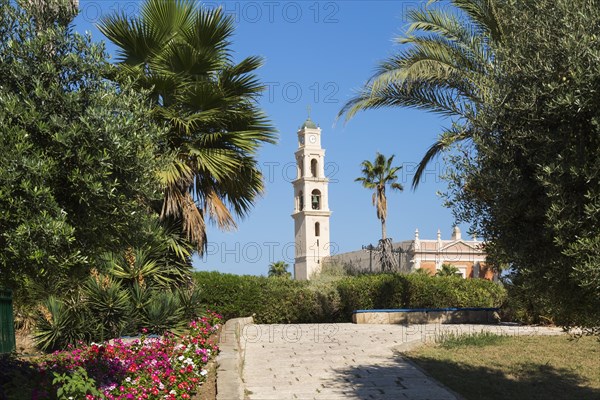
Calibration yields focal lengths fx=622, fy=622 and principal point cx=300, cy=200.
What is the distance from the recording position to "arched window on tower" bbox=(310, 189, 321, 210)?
65250 millimetres

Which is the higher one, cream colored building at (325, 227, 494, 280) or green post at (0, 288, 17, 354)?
cream colored building at (325, 227, 494, 280)

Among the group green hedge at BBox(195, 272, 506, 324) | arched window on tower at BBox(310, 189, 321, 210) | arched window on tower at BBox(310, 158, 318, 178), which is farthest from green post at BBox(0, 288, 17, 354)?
arched window on tower at BBox(310, 189, 321, 210)

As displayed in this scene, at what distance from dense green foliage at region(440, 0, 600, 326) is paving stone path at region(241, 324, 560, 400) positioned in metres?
2.76

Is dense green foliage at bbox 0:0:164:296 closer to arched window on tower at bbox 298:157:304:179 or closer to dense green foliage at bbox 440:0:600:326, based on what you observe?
dense green foliage at bbox 440:0:600:326

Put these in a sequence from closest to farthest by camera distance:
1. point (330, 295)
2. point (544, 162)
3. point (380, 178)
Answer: point (544, 162) < point (330, 295) < point (380, 178)

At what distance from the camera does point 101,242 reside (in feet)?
20.9

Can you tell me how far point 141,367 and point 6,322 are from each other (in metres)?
2.28

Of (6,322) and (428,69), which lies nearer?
(6,322)

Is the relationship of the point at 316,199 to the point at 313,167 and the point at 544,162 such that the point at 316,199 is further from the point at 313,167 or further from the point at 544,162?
the point at 544,162

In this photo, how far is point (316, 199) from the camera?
2589 inches

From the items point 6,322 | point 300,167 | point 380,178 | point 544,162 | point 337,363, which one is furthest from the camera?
point 300,167

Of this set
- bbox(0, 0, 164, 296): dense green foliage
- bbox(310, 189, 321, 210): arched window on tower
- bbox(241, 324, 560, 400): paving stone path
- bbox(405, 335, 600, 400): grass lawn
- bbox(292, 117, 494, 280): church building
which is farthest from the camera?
bbox(310, 189, 321, 210): arched window on tower

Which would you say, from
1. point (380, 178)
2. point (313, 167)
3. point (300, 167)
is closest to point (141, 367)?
point (380, 178)

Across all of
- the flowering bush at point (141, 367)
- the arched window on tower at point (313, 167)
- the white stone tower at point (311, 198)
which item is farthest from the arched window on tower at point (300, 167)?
the flowering bush at point (141, 367)
